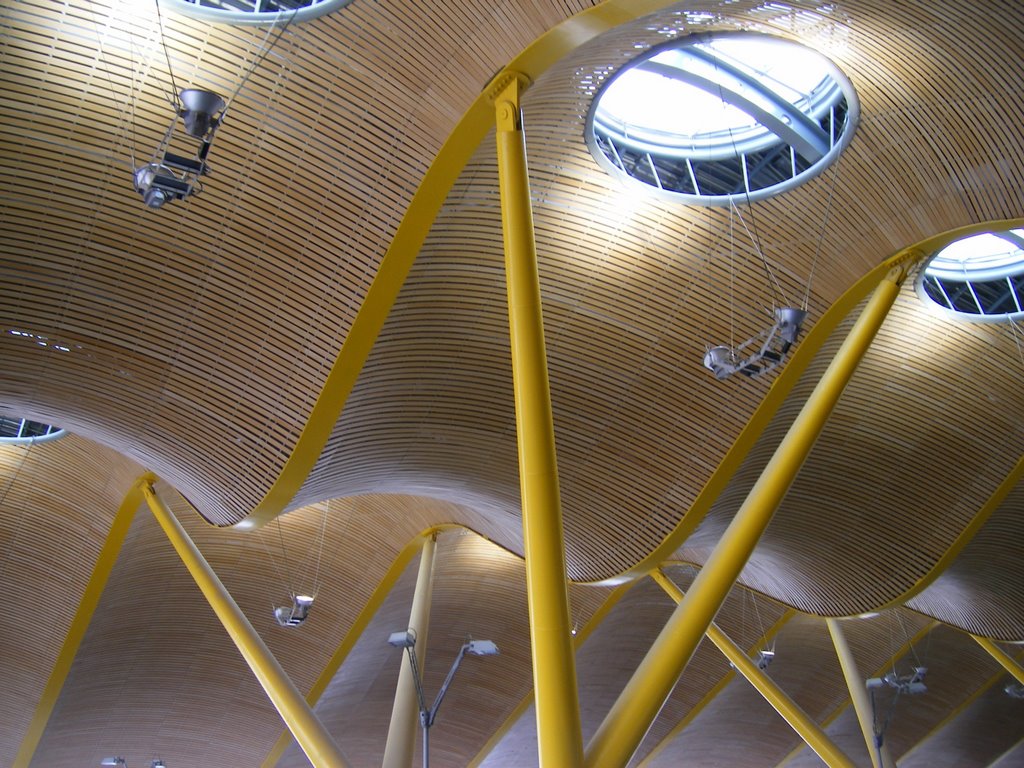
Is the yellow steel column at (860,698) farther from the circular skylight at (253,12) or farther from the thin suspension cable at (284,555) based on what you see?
the circular skylight at (253,12)

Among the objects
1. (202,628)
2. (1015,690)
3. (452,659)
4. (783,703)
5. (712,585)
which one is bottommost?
(712,585)

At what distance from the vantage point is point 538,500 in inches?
320

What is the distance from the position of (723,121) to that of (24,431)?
50.2 feet

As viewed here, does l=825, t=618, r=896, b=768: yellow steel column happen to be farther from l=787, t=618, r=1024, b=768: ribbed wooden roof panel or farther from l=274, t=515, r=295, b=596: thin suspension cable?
l=274, t=515, r=295, b=596: thin suspension cable

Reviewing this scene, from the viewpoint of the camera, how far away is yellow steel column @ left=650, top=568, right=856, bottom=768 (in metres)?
18.9

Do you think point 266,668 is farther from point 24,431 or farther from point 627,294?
point 24,431

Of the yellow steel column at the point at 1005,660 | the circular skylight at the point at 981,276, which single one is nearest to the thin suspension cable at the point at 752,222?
the circular skylight at the point at 981,276

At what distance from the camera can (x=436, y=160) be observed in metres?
12.9

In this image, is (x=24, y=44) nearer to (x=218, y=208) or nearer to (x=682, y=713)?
(x=218, y=208)

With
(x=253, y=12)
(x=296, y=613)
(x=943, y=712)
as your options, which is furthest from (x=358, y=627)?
(x=943, y=712)

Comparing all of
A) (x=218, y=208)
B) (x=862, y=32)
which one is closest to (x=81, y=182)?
(x=218, y=208)

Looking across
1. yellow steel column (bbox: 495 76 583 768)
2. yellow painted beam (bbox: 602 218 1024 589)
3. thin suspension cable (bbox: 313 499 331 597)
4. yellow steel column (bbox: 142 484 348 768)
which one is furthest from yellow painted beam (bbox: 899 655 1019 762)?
yellow steel column (bbox: 495 76 583 768)

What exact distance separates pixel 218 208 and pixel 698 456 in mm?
9688

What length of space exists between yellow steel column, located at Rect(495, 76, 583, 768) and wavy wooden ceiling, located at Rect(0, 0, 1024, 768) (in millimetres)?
2917
